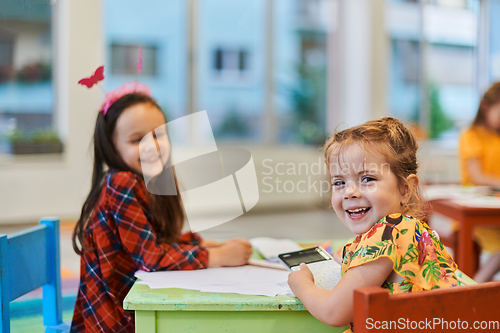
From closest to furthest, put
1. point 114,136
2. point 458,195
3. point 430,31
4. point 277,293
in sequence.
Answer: point 277,293 < point 114,136 < point 458,195 < point 430,31

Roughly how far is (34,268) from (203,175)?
0.44 m

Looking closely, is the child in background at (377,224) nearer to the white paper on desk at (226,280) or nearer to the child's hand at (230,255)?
the white paper on desk at (226,280)

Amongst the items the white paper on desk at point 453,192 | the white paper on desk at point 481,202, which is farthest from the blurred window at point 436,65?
the white paper on desk at point 481,202

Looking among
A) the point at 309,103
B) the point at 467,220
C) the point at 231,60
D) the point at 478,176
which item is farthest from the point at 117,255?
the point at 309,103

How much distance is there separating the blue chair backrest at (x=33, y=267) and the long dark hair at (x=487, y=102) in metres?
1.97

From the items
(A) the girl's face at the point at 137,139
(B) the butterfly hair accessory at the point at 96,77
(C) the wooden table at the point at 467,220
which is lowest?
(C) the wooden table at the point at 467,220

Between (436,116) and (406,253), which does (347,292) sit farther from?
(436,116)

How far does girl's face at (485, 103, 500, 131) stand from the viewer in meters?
2.11

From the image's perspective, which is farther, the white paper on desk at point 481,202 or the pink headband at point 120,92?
the white paper on desk at point 481,202

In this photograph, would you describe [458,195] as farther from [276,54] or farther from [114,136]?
[276,54]

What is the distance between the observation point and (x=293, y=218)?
12.8 feet

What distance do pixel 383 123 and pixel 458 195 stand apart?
4.01 ft

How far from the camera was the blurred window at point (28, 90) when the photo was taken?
11.6 feet

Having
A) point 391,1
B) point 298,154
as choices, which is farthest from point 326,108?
point 391,1
